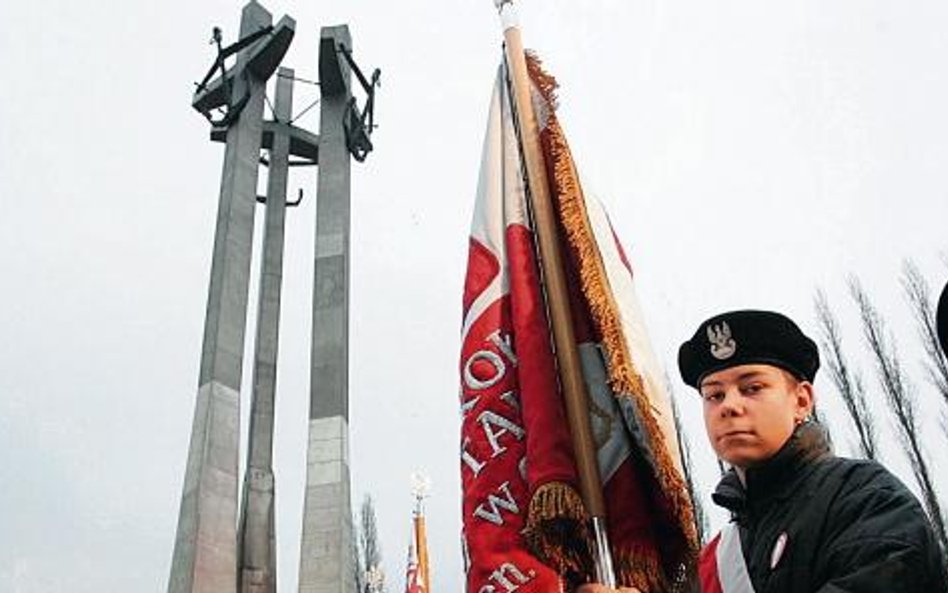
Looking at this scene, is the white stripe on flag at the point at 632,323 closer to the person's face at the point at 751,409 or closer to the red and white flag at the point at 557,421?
the red and white flag at the point at 557,421

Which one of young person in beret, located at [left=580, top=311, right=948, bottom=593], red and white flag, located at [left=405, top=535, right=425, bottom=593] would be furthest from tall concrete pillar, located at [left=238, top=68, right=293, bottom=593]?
young person in beret, located at [left=580, top=311, right=948, bottom=593]

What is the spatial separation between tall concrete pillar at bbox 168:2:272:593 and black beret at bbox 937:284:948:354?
9.70m

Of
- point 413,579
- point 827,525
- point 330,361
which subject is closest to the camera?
point 827,525

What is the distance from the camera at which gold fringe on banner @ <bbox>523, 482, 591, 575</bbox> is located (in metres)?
1.77

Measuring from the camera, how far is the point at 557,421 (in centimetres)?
189

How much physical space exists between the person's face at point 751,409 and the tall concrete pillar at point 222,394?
365 inches

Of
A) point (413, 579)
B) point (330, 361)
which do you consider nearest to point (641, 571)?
point (413, 579)

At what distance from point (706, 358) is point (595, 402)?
1.36 ft

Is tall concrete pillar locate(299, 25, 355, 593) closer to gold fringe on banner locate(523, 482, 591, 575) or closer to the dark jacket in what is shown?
gold fringe on banner locate(523, 482, 591, 575)

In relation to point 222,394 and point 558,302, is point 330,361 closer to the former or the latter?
point 222,394

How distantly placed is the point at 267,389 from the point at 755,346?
11437 mm

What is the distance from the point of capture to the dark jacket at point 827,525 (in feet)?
3.91

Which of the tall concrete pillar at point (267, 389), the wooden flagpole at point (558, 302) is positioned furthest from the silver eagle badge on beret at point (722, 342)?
the tall concrete pillar at point (267, 389)

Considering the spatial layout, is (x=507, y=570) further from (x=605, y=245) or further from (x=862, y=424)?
(x=862, y=424)
